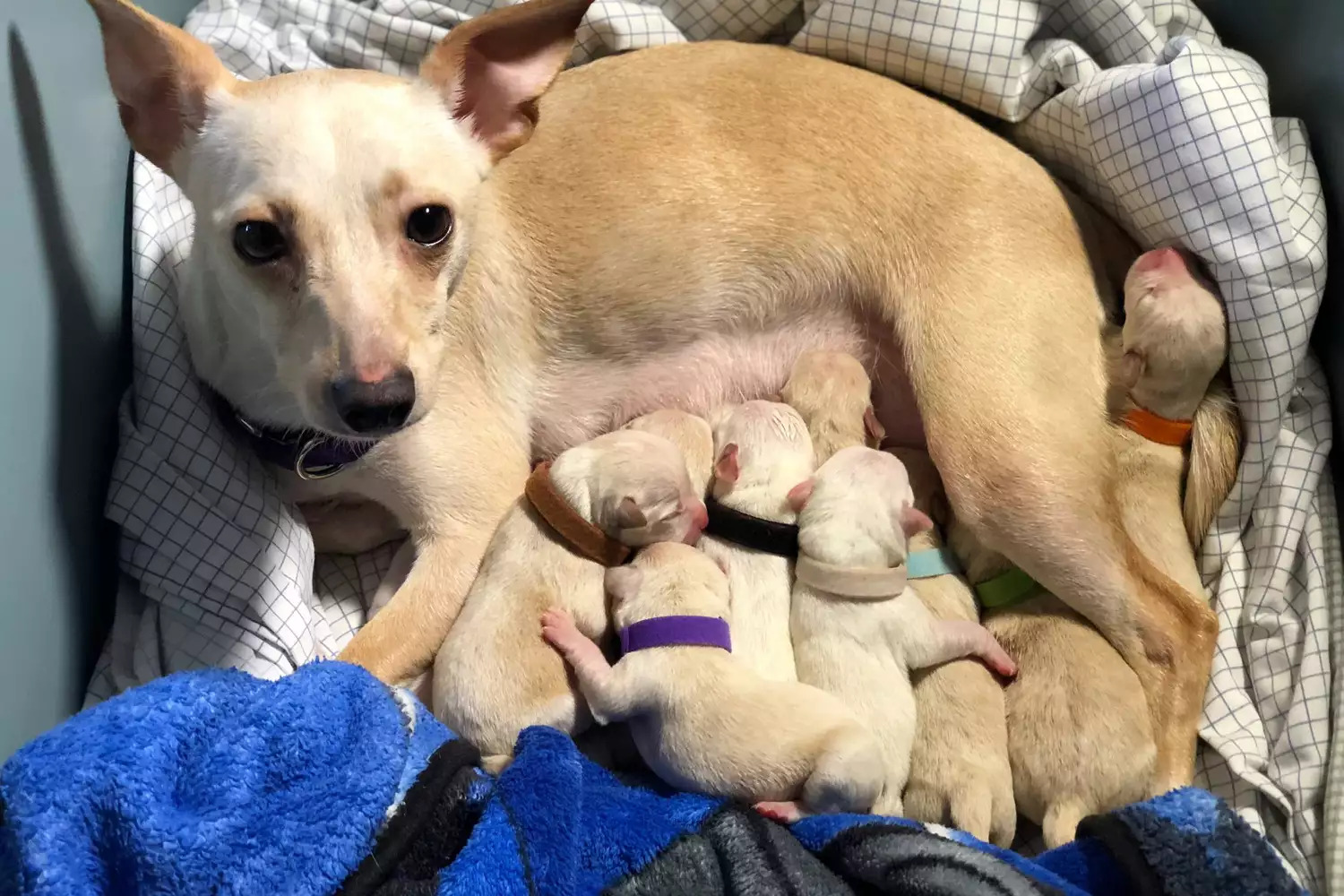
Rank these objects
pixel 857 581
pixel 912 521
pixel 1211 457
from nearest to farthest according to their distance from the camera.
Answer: pixel 857 581
pixel 912 521
pixel 1211 457

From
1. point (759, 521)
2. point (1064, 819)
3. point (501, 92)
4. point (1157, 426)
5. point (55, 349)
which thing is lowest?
point (1064, 819)

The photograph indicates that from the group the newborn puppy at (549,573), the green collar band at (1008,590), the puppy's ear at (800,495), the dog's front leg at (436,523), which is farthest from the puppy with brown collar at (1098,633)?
the dog's front leg at (436,523)

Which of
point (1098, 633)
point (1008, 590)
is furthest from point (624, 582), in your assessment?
point (1098, 633)

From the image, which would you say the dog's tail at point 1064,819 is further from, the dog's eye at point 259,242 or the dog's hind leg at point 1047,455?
the dog's eye at point 259,242

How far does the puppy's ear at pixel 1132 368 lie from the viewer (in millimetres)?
1873

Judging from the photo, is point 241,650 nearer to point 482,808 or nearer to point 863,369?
point 482,808

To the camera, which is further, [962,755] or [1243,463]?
[1243,463]

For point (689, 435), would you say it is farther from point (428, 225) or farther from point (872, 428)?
point (428, 225)

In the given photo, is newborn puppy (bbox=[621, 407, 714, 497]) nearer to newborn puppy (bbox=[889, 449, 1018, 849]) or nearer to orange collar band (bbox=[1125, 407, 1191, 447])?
newborn puppy (bbox=[889, 449, 1018, 849])

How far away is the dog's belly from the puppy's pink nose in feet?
1.58

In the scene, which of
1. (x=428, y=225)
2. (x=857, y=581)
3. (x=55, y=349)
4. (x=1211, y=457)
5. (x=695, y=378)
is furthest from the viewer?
(x=695, y=378)

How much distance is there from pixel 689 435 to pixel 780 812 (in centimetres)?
76

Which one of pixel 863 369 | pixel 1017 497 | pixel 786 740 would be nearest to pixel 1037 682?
pixel 1017 497

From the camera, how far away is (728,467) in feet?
6.27
